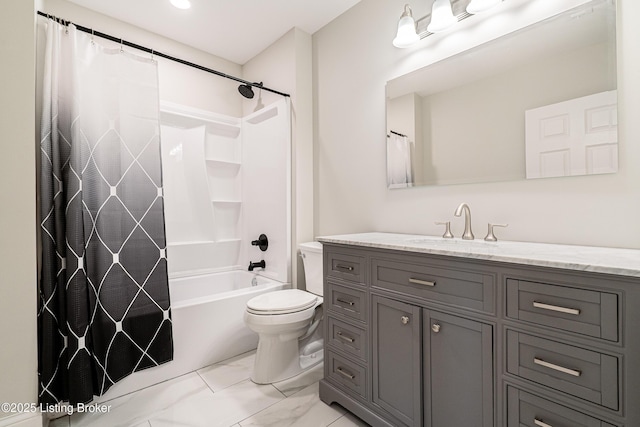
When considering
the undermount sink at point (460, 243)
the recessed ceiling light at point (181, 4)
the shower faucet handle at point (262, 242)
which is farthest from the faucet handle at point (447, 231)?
the recessed ceiling light at point (181, 4)

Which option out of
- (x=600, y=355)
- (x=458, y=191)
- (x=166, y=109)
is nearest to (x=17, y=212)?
(x=166, y=109)

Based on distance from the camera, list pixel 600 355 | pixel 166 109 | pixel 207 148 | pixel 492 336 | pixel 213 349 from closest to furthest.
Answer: pixel 600 355 → pixel 492 336 → pixel 213 349 → pixel 166 109 → pixel 207 148

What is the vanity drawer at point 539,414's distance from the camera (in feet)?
2.80

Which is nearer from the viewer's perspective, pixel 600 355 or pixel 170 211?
pixel 600 355

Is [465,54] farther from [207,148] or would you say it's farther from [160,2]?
[207,148]

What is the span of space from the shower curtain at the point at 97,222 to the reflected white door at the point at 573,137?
84.3 inches

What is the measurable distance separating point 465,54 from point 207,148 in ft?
7.63

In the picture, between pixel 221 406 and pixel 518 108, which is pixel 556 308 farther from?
pixel 221 406

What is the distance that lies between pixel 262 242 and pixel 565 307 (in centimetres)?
229

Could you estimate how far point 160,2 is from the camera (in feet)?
7.01

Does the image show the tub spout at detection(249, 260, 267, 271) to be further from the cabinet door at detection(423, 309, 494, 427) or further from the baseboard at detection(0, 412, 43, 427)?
the cabinet door at detection(423, 309, 494, 427)

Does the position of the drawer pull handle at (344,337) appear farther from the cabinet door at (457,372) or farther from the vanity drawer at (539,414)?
the vanity drawer at (539,414)

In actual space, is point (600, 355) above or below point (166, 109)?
below

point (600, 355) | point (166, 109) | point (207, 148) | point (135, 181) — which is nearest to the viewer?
point (600, 355)
